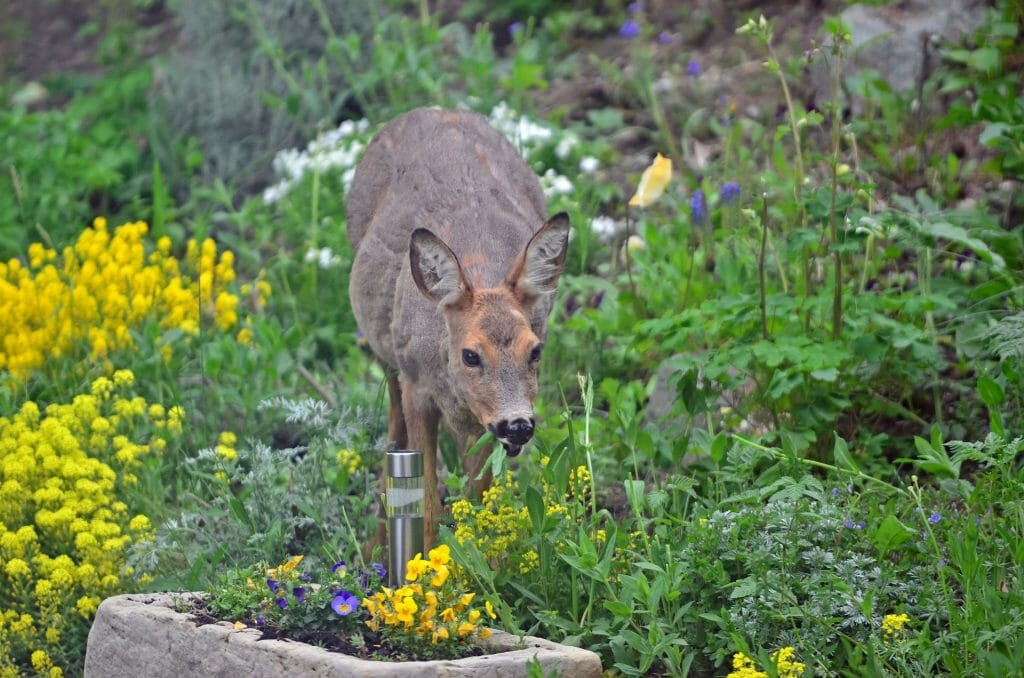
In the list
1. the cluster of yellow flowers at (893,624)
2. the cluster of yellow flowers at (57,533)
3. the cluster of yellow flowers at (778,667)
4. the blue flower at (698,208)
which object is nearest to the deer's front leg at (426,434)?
the cluster of yellow flowers at (57,533)

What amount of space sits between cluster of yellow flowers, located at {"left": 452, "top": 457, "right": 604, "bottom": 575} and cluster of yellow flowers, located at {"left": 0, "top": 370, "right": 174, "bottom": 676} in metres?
1.33

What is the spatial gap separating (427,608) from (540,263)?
1.36 meters

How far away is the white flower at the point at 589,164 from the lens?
8.48 m

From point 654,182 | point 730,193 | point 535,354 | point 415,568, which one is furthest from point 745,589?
point 730,193

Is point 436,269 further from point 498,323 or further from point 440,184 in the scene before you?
point 440,184

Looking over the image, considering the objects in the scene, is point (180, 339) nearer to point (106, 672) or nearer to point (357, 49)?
point (106, 672)

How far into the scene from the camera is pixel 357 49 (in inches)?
377

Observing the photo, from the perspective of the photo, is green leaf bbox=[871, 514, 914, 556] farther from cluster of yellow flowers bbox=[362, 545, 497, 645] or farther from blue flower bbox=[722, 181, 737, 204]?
blue flower bbox=[722, 181, 737, 204]

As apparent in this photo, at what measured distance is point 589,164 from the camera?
8484 mm

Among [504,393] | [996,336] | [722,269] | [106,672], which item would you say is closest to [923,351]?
[996,336]

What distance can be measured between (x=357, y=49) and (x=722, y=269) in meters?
3.81

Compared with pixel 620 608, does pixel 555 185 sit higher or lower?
higher

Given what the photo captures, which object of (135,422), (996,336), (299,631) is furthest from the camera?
(135,422)

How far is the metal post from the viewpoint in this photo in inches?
183
